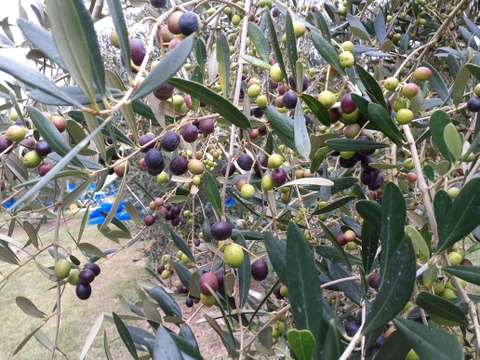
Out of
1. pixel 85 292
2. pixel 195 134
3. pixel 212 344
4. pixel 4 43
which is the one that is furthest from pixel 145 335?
pixel 212 344

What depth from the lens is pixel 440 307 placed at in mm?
587

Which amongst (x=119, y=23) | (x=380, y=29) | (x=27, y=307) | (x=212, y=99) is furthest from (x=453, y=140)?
(x=27, y=307)

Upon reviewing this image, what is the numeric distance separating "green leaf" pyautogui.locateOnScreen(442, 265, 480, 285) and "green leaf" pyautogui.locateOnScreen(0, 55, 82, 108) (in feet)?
2.05

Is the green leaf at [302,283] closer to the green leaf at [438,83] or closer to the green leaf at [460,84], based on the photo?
the green leaf at [460,84]

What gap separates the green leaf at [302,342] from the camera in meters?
0.45

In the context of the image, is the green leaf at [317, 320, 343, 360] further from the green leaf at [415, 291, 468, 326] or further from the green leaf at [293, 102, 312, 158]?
the green leaf at [293, 102, 312, 158]

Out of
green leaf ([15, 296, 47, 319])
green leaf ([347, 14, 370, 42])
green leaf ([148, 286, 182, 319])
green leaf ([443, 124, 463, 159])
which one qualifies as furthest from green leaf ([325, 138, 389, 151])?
green leaf ([15, 296, 47, 319])

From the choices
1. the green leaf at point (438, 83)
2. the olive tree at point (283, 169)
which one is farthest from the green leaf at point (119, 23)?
the green leaf at point (438, 83)

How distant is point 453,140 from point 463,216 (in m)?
0.20

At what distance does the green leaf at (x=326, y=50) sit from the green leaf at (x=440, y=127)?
8.7 inches

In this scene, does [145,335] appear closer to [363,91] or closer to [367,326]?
[367,326]

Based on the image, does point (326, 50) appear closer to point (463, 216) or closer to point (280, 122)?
point (280, 122)

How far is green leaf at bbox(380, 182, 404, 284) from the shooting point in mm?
548

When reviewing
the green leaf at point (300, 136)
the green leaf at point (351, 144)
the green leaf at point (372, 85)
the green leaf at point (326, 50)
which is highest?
the green leaf at point (326, 50)
